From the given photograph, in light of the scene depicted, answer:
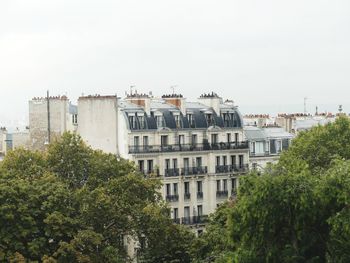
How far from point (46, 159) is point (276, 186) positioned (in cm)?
2667

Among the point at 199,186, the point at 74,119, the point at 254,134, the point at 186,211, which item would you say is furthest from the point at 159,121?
the point at 74,119

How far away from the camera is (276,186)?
42062 mm

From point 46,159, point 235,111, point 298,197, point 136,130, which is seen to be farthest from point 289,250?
point 235,111

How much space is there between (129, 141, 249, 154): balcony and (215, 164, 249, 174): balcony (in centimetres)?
147

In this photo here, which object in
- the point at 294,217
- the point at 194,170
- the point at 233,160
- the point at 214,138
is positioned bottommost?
the point at 294,217

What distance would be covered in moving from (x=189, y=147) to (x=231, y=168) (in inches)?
176

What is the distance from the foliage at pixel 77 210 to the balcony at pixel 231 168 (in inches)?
736

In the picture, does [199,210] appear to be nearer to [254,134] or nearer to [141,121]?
[141,121]

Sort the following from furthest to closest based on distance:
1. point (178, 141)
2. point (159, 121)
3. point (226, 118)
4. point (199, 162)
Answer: point (226, 118) < point (199, 162) < point (178, 141) < point (159, 121)

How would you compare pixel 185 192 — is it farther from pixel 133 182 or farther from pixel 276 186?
pixel 276 186

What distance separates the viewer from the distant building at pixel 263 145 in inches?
3474

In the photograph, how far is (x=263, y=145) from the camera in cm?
8944

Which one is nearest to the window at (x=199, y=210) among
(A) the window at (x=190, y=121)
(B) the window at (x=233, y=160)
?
(B) the window at (x=233, y=160)

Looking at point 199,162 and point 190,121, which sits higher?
point 190,121
